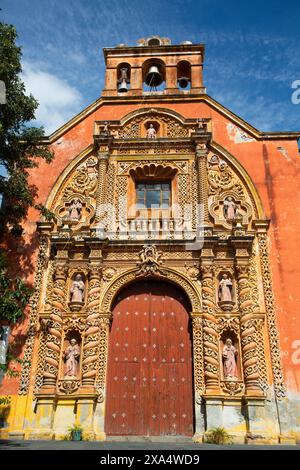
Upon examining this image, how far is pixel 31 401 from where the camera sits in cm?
929

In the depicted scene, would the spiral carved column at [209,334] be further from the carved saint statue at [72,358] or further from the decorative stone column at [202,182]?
the carved saint statue at [72,358]

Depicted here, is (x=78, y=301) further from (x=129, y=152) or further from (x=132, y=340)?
(x=129, y=152)

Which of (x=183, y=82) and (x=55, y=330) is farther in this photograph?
(x=183, y=82)

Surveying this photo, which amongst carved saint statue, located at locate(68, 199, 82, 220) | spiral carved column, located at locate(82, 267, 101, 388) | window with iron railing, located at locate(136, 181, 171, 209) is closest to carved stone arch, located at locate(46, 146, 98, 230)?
carved saint statue, located at locate(68, 199, 82, 220)

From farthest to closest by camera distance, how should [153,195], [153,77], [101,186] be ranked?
[153,77] < [153,195] < [101,186]

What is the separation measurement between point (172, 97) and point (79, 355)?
7981 millimetres

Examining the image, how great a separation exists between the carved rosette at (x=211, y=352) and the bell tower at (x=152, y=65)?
7.56 meters

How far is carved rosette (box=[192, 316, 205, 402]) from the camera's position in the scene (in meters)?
9.38

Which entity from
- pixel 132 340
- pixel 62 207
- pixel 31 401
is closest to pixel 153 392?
pixel 132 340

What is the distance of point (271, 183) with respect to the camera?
11.5 meters

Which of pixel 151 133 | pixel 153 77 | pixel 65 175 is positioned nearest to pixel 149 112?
pixel 151 133

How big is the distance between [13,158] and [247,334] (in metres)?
6.74

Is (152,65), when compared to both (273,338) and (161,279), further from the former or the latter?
(273,338)

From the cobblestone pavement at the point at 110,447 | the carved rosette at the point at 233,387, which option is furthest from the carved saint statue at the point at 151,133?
the cobblestone pavement at the point at 110,447
